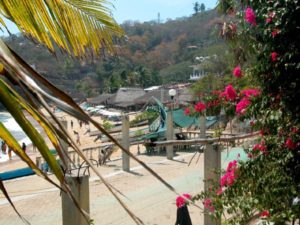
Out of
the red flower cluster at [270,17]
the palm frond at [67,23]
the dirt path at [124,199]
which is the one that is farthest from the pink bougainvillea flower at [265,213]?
the dirt path at [124,199]

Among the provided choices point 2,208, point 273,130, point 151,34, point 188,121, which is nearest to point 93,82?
point 151,34

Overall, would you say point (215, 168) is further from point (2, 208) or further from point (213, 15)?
point (213, 15)

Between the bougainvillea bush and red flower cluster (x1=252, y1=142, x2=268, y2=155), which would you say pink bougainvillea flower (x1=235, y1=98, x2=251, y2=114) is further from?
red flower cluster (x1=252, y1=142, x2=268, y2=155)

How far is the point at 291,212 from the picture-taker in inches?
108

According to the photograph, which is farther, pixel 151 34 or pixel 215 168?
pixel 151 34

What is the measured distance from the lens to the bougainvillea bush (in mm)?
2955

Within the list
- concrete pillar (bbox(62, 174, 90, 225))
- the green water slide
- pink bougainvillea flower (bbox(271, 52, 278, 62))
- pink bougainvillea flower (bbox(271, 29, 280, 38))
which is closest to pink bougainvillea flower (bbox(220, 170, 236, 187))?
pink bougainvillea flower (bbox(271, 52, 278, 62))

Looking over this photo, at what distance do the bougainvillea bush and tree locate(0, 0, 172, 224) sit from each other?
1.48 metres

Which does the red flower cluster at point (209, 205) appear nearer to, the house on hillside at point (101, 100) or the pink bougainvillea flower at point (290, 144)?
the pink bougainvillea flower at point (290, 144)

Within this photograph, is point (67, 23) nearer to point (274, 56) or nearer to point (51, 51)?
point (51, 51)

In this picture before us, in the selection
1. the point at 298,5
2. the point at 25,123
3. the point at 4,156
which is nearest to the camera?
the point at 25,123

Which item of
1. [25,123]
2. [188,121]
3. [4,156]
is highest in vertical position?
[25,123]

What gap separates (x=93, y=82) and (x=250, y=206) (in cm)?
8105

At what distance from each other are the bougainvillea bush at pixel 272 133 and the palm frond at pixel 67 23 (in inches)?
58.7
